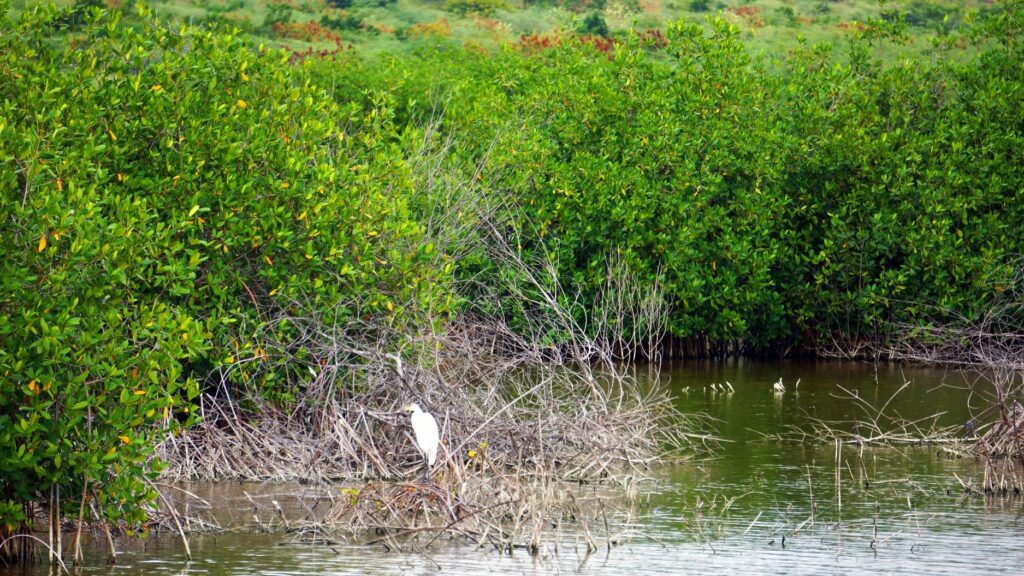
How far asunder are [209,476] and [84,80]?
3.90 metres

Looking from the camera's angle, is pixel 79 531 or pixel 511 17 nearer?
pixel 79 531

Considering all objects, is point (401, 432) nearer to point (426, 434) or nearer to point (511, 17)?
point (426, 434)

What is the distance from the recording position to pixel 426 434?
1158cm

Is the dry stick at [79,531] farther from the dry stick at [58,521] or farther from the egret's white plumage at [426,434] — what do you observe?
the egret's white plumage at [426,434]

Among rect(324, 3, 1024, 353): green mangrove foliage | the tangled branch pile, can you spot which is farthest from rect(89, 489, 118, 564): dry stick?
rect(324, 3, 1024, 353): green mangrove foliage

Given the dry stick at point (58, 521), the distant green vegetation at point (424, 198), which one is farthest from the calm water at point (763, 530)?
the distant green vegetation at point (424, 198)

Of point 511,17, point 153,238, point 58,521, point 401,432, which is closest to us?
point 58,521

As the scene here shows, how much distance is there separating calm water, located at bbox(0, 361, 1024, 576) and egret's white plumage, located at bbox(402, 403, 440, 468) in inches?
39.4

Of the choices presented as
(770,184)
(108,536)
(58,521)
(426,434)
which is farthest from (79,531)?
(770,184)

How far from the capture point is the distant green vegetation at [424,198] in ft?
32.6

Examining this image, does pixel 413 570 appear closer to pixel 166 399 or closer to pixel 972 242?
pixel 166 399

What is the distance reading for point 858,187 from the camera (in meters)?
25.0

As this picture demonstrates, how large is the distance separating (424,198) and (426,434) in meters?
6.54

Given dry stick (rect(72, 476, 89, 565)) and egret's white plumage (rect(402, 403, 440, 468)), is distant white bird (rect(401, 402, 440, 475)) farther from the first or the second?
dry stick (rect(72, 476, 89, 565))
